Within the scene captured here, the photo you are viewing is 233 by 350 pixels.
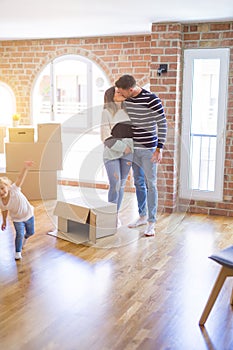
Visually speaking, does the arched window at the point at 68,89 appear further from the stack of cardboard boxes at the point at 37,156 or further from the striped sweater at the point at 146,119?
the striped sweater at the point at 146,119

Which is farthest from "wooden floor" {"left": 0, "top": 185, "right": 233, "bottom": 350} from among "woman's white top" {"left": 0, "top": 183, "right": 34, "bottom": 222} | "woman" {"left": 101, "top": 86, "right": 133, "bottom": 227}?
"woman" {"left": 101, "top": 86, "right": 133, "bottom": 227}

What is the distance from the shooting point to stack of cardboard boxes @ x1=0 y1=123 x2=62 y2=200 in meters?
5.46

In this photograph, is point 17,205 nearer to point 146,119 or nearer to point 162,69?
point 146,119

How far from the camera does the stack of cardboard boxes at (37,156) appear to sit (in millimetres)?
5465

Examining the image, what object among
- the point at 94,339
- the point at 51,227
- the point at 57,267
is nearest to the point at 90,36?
the point at 51,227

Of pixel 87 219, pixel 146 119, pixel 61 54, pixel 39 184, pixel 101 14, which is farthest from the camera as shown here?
pixel 61 54

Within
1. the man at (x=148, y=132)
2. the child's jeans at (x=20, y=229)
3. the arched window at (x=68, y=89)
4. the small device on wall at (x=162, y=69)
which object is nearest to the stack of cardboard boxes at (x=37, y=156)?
the arched window at (x=68, y=89)

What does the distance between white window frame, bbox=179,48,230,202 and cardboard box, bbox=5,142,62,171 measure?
1.56m

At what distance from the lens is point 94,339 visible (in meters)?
2.40

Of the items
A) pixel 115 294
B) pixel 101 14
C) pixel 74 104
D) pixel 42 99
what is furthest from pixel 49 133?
pixel 115 294

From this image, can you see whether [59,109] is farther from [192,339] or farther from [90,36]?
[192,339]

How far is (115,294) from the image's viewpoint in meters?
2.96

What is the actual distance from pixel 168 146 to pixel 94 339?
2840 mm

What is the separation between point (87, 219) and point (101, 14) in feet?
6.45
